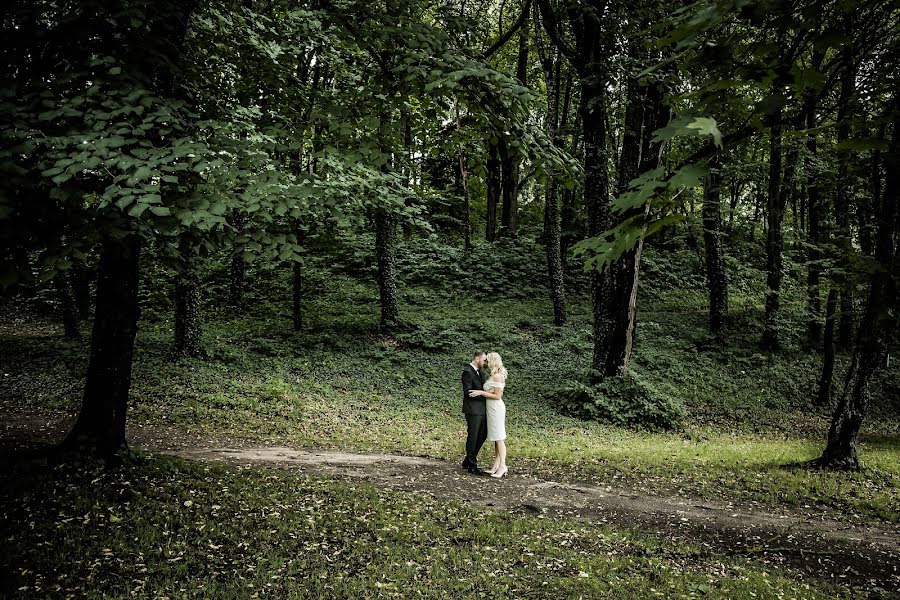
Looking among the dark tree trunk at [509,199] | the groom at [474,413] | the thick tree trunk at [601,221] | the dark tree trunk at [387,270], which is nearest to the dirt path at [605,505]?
the groom at [474,413]

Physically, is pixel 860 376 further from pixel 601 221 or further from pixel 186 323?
pixel 186 323

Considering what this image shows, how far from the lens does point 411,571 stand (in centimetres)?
486

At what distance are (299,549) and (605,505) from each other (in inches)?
170

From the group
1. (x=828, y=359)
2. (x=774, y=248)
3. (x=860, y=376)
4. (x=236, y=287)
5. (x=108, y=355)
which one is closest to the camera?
(x=108, y=355)

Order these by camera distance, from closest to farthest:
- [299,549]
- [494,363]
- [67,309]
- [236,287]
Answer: [299,549]
[494,363]
[67,309]
[236,287]

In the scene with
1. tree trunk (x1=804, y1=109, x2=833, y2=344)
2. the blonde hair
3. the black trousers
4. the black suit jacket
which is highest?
tree trunk (x1=804, y1=109, x2=833, y2=344)

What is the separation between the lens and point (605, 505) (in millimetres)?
7410

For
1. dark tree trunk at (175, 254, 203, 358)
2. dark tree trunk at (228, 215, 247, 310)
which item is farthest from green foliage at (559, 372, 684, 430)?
dark tree trunk at (228, 215, 247, 310)

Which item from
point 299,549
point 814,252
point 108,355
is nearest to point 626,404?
point 299,549

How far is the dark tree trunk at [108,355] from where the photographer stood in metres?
6.30

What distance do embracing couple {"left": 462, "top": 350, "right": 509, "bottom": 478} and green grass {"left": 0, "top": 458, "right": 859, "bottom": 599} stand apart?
1.83 metres

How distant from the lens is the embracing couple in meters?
8.45

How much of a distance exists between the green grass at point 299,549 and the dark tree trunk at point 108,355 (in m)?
0.50

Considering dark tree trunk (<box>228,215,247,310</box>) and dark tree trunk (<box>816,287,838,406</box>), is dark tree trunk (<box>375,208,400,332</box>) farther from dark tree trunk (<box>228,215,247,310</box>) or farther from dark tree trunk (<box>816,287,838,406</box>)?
dark tree trunk (<box>816,287,838,406</box>)
